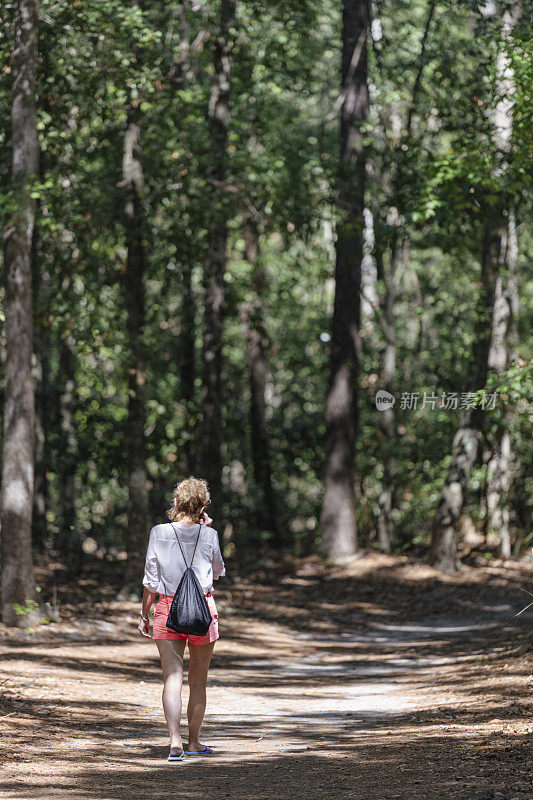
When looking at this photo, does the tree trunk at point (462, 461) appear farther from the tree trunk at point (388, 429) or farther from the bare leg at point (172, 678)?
the bare leg at point (172, 678)

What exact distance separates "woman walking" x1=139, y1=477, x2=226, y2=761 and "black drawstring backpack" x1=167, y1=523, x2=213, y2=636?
0.17 feet

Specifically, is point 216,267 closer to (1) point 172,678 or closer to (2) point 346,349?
(2) point 346,349

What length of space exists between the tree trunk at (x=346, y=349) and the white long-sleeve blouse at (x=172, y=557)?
1358 cm

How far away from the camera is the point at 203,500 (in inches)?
268

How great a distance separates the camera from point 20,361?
1270 centimetres

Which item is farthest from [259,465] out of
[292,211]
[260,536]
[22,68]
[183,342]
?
[22,68]

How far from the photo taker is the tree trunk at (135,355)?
15.7 m

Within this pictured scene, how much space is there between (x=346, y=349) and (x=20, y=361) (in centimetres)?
928

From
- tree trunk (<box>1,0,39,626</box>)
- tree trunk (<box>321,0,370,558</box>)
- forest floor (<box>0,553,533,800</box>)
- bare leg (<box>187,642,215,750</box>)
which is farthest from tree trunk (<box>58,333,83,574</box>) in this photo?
bare leg (<box>187,642,215,750</box>)

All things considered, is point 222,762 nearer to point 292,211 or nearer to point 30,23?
point 30,23

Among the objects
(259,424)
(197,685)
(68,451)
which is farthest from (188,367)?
(197,685)

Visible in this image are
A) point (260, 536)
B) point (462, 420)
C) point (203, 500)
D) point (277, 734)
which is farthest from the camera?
point (260, 536)

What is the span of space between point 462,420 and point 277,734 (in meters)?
11.5

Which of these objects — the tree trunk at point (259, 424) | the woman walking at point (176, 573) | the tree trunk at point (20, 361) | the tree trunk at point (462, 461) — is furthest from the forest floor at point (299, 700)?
the tree trunk at point (259, 424)
